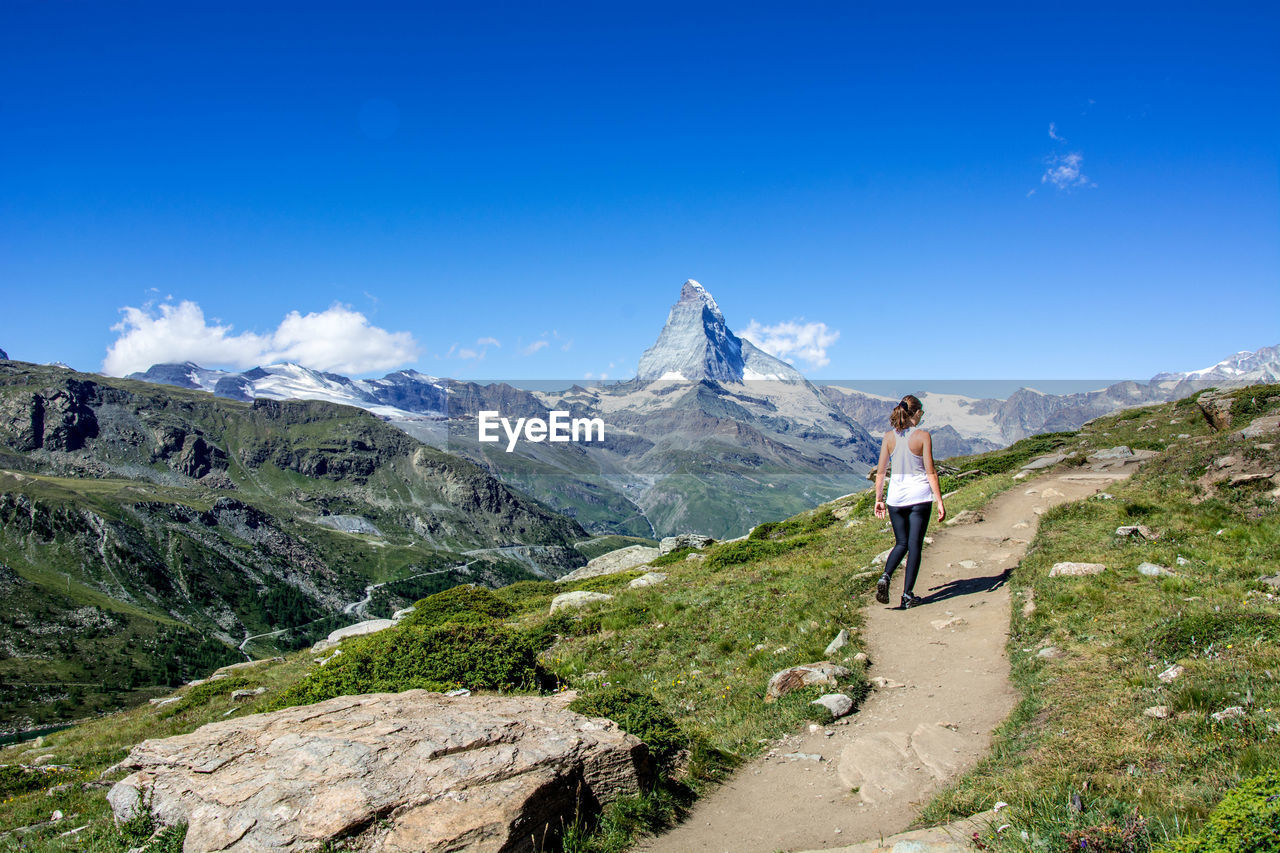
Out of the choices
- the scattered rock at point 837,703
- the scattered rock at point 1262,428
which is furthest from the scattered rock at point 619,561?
the scattered rock at point 837,703

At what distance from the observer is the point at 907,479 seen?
1617cm

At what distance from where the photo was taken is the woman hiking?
16.0 meters

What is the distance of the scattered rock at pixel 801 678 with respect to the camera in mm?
12625

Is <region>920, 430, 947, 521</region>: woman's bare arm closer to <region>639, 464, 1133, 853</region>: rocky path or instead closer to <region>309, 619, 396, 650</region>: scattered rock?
<region>639, 464, 1133, 853</region>: rocky path

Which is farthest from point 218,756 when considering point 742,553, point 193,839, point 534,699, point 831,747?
point 742,553

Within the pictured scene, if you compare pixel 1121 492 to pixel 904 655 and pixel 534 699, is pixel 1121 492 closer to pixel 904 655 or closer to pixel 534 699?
pixel 904 655

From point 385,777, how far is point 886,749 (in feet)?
24.3

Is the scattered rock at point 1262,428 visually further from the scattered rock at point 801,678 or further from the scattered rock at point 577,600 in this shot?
the scattered rock at point 577,600

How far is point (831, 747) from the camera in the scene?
10.6 metres

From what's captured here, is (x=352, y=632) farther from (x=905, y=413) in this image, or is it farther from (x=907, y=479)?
(x=905, y=413)

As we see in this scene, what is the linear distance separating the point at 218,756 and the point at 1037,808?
1027 cm

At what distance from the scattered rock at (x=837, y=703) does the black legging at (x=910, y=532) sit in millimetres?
5371

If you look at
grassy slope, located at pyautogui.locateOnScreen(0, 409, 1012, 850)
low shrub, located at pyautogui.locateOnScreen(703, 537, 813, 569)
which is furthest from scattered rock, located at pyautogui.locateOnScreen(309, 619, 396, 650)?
low shrub, located at pyautogui.locateOnScreen(703, 537, 813, 569)

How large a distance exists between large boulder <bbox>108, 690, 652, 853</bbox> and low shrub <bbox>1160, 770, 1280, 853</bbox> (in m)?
6.43
